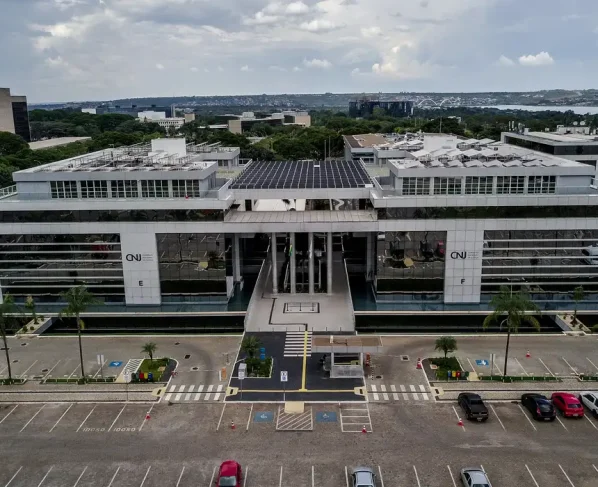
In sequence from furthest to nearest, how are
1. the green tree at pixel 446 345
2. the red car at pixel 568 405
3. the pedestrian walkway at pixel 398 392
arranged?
1. the green tree at pixel 446 345
2. the pedestrian walkway at pixel 398 392
3. the red car at pixel 568 405

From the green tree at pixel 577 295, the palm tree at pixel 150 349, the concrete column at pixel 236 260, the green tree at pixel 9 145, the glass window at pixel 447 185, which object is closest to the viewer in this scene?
the palm tree at pixel 150 349

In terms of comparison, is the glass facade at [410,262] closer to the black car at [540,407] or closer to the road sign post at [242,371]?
the road sign post at [242,371]

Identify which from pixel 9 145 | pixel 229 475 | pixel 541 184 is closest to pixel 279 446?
pixel 229 475

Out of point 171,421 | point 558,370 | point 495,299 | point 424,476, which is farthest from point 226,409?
point 558,370

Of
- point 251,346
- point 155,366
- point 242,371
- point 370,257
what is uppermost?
point 370,257

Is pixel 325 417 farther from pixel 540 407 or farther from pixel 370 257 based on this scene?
pixel 370 257

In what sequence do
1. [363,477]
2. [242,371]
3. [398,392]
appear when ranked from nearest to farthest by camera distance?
[363,477], [398,392], [242,371]

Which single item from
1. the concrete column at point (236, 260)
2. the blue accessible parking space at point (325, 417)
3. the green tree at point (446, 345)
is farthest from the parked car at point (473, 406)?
the concrete column at point (236, 260)
